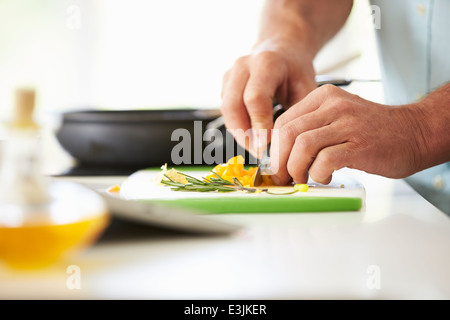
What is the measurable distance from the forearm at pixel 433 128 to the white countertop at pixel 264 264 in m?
0.23

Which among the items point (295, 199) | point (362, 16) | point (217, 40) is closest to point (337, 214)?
point (295, 199)

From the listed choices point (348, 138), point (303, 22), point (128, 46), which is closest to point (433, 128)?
point (348, 138)

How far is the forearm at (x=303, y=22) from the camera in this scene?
4.75 feet

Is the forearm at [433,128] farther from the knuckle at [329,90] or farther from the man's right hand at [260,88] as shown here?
the man's right hand at [260,88]

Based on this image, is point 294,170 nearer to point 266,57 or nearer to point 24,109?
point 266,57

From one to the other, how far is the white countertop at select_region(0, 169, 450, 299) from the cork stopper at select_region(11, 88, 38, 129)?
128mm

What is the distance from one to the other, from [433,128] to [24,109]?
75 centimetres

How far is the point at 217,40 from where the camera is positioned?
13.4 ft

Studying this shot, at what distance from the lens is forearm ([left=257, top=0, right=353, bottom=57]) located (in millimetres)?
1448

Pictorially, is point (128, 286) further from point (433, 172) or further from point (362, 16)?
point (362, 16)

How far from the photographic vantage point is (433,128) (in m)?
0.94

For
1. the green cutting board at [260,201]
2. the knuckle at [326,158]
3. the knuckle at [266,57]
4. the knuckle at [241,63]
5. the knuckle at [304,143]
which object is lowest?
the green cutting board at [260,201]

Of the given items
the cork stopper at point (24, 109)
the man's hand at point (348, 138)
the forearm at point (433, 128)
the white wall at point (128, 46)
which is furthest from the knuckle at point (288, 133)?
the white wall at point (128, 46)

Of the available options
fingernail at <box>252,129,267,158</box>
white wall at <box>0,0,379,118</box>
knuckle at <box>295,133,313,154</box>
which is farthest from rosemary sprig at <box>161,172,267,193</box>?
white wall at <box>0,0,379,118</box>
